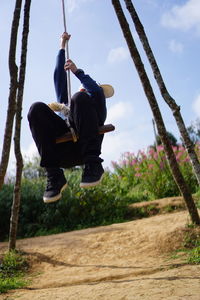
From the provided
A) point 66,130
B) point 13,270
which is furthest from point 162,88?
point 13,270

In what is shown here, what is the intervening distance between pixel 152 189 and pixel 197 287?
526cm

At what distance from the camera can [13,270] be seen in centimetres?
564

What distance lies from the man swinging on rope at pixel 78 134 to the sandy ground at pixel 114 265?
115 cm

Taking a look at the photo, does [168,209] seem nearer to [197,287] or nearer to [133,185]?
[133,185]

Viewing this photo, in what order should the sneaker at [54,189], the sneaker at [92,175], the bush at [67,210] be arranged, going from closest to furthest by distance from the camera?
the sneaker at [92,175]
the sneaker at [54,189]
the bush at [67,210]

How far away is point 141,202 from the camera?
838 centimetres

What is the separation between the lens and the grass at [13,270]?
16.0 feet

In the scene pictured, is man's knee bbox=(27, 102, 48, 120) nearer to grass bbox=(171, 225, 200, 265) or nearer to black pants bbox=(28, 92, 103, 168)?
black pants bbox=(28, 92, 103, 168)

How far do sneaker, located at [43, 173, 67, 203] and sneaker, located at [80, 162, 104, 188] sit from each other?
22 centimetres

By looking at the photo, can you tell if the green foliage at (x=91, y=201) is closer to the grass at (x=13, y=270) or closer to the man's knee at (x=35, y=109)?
the grass at (x=13, y=270)

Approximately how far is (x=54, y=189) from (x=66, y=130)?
0.52 metres

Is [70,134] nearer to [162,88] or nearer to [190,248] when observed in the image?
[162,88]

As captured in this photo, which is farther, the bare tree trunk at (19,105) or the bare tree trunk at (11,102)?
the bare tree trunk at (19,105)

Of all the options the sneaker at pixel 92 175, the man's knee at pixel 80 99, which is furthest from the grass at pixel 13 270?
the man's knee at pixel 80 99
